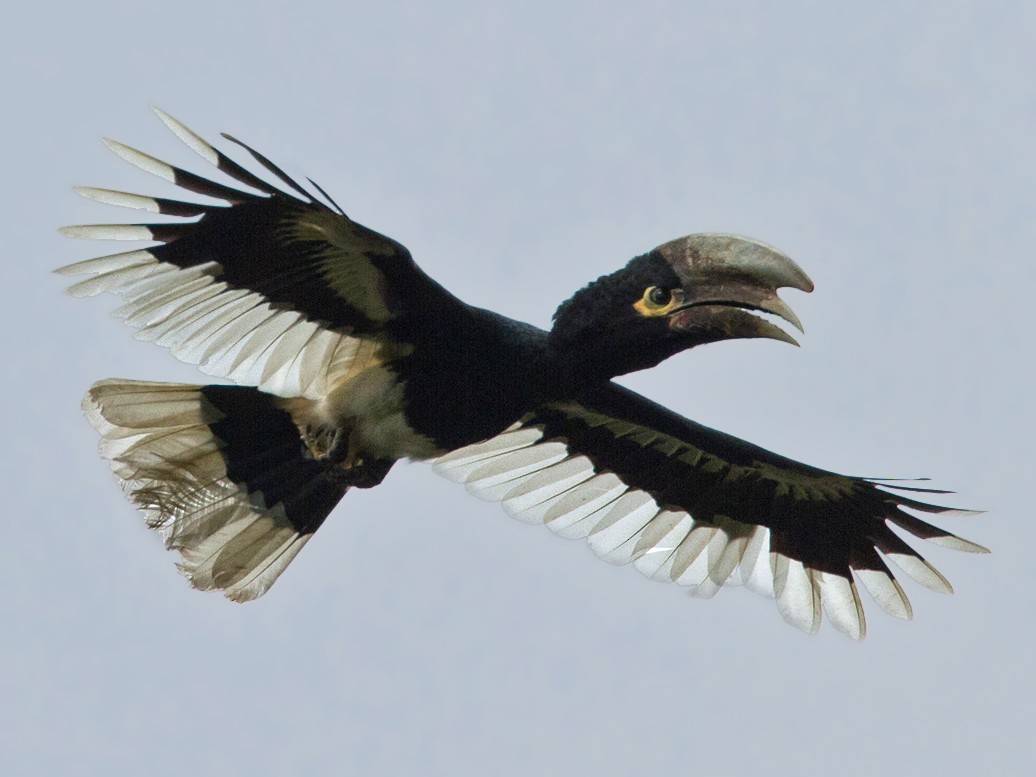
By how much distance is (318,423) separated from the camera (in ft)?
20.6

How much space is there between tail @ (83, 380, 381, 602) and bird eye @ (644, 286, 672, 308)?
56.9 inches

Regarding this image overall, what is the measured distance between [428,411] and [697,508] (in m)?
1.69

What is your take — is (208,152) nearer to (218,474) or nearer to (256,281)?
(256,281)

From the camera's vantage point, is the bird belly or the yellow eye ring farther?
the bird belly

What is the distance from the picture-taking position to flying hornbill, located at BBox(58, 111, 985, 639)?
570cm

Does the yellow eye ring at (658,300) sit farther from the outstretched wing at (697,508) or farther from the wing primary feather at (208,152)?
the wing primary feather at (208,152)

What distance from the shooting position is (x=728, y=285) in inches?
231

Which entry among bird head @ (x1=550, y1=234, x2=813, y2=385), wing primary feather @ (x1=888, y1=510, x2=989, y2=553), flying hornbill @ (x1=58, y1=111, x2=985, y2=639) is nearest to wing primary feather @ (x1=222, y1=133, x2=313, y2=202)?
flying hornbill @ (x1=58, y1=111, x2=985, y2=639)

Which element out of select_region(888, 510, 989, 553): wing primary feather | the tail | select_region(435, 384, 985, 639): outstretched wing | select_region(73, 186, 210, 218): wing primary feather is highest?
select_region(888, 510, 989, 553): wing primary feather

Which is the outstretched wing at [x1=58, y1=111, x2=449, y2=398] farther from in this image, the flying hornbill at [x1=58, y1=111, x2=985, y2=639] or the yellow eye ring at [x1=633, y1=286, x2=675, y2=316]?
the yellow eye ring at [x1=633, y1=286, x2=675, y2=316]

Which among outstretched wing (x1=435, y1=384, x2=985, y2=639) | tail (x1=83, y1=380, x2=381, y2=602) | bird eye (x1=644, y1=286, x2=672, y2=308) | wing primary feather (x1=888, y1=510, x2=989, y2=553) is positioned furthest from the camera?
outstretched wing (x1=435, y1=384, x2=985, y2=639)

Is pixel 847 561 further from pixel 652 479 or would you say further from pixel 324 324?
pixel 324 324

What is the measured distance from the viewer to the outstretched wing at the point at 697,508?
6.97 metres

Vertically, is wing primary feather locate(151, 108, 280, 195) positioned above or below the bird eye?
below
